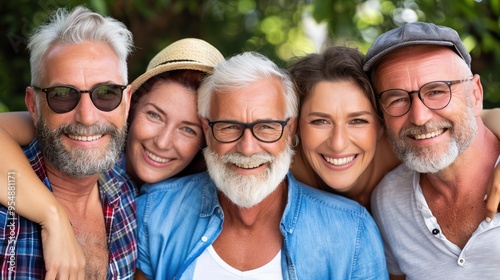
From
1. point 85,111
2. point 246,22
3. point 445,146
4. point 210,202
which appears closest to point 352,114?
point 445,146

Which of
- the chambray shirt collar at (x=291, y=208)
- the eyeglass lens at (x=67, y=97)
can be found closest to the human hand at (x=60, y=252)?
the eyeglass lens at (x=67, y=97)

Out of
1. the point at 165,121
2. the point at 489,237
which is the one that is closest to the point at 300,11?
the point at 165,121

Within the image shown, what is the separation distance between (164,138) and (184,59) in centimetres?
48

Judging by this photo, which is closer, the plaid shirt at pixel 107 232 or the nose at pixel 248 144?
the plaid shirt at pixel 107 232

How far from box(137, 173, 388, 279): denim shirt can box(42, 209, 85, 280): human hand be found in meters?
0.54

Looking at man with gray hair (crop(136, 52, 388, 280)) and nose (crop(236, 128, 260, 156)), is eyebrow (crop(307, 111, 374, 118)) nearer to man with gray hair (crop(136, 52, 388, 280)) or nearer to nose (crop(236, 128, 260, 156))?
man with gray hair (crop(136, 52, 388, 280))

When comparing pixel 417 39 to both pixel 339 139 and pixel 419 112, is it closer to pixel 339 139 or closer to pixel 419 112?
pixel 419 112

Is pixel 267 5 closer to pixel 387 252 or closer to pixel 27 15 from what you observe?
pixel 27 15

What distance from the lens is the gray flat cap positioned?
297 cm

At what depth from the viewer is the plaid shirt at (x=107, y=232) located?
2.75 meters

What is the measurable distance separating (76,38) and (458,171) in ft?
6.89

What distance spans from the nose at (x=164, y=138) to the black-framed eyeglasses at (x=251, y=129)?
33 cm

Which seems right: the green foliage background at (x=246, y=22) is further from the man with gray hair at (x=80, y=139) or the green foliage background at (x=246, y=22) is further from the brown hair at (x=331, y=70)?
the man with gray hair at (x=80, y=139)

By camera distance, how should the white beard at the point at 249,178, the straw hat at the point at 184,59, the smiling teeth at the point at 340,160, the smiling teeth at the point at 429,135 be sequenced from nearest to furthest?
the smiling teeth at the point at 429,135 → the white beard at the point at 249,178 → the smiling teeth at the point at 340,160 → the straw hat at the point at 184,59
